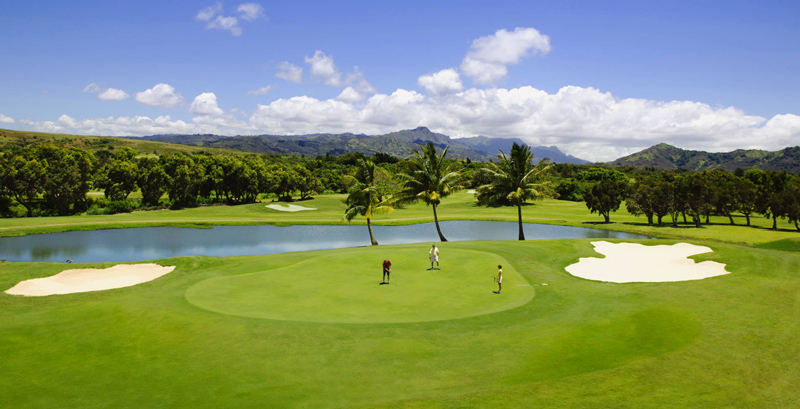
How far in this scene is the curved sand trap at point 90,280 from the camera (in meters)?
22.2

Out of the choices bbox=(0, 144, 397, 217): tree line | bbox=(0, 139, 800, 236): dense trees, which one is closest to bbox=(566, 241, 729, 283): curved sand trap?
bbox=(0, 139, 800, 236): dense trees

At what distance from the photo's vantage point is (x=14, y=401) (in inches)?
402

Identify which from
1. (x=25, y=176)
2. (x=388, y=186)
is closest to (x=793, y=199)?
(x=388, y=186)

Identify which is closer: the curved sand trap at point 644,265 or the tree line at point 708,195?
the curved sand trap at point 644,265

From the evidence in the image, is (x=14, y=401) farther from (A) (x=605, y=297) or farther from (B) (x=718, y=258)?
(B) (x=718, y=258)

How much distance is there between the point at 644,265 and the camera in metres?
27.4

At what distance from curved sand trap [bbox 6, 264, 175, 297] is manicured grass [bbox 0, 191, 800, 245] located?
3586 cm

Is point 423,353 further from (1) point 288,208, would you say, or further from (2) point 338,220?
(1) point 288,208

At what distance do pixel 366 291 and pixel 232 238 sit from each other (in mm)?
37571

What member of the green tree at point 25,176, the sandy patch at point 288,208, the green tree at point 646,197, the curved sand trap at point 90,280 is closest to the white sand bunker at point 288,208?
the sandy patch at point 288,208

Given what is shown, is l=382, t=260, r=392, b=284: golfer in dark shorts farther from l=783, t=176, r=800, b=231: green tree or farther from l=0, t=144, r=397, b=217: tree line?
l=0, t=144, r=397, b=217: tree line

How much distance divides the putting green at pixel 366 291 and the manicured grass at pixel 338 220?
37.1 m

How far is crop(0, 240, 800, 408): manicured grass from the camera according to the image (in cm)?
1030

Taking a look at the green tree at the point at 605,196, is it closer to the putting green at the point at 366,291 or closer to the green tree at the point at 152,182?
the putting green at the point at 366,291
